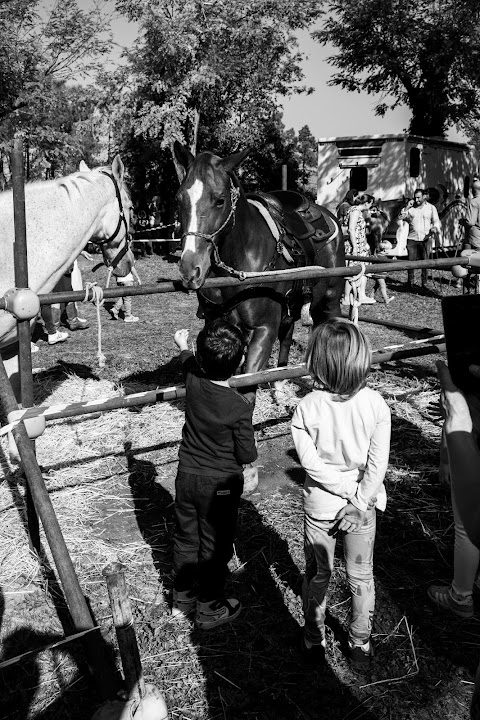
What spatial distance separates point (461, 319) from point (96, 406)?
71.7 inches

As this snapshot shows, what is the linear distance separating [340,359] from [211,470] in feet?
2.80

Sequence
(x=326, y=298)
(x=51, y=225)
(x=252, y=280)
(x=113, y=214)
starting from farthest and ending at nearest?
(x=326, y=298), (x=113, y=214), (x=51, y=225), (x=252, y=280)

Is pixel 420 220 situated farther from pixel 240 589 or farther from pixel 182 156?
pixel 240 589

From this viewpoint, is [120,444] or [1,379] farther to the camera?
[120,444]

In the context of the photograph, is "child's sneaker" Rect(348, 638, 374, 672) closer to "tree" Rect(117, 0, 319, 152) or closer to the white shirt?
the white shirt

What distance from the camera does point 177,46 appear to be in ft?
65.4

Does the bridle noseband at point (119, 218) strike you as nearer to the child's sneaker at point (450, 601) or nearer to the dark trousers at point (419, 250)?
the child's sneaker at point (450, 601)

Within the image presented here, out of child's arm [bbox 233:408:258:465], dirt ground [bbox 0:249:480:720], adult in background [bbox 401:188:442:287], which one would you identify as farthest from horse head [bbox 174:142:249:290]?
adult in background [bbox 401:188:442:287]

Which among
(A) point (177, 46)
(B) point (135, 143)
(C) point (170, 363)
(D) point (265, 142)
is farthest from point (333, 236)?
(D) point (265, 142)

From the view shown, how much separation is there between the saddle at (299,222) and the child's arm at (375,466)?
7.92ft

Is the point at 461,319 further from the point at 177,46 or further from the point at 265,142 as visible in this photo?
the point at 265,142

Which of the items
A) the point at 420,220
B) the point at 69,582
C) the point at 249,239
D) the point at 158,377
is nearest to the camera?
the point at 69,582

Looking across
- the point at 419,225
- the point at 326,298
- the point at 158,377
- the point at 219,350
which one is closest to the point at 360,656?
the point at 219,350

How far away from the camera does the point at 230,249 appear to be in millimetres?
4043
